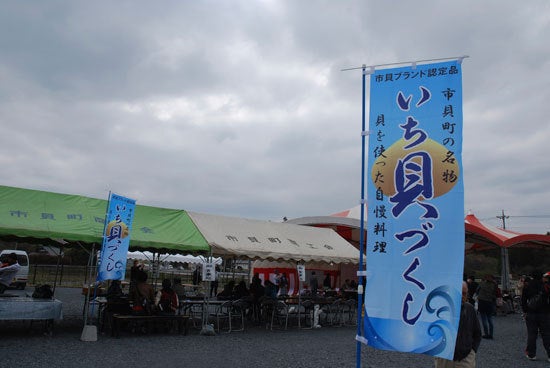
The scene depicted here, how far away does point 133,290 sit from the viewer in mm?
9836

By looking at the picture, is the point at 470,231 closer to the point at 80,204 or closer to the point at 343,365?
the point at 343,365

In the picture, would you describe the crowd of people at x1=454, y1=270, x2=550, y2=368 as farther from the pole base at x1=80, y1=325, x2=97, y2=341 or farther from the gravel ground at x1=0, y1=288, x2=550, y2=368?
the pole base at x1=80, y1=325, x2=97, y2=341

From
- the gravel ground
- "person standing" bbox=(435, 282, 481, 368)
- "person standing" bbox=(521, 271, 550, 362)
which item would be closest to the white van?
the gravel ground

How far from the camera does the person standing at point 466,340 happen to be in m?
4.05

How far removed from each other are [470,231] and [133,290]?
54.9 feet

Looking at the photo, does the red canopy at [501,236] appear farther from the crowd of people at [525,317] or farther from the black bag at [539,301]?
the black bag at [539,301]

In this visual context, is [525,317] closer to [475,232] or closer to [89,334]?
[89,334]

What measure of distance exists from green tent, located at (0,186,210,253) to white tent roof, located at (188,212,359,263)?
45cm

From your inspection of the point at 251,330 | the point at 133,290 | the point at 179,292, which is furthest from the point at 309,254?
the point at 133,290

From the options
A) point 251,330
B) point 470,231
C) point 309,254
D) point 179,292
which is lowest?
point 251,330

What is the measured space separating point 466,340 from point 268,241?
7931 mm

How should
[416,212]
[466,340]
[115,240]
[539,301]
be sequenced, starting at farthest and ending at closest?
[115,240], [539,301], [466,340], [416,212]

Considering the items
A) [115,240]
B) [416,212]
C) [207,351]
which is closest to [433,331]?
[416,212]

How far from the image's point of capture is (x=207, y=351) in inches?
309
